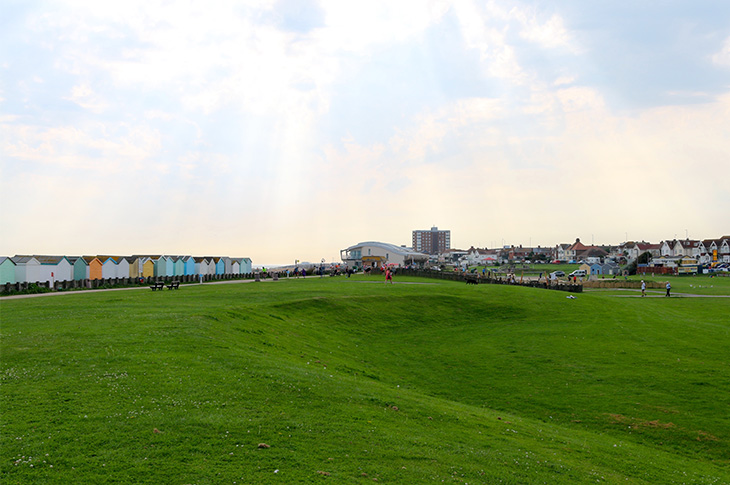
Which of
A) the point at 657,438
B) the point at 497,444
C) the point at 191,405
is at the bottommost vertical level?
the point at 657,438

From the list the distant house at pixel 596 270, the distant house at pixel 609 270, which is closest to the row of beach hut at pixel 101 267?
the distant house at pixel 596 270

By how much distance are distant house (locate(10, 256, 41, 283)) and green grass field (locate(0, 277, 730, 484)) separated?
60.7ft

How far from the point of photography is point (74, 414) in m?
12.0

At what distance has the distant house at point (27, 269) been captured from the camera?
46.0 metres

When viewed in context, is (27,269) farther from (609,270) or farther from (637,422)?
(609,270)

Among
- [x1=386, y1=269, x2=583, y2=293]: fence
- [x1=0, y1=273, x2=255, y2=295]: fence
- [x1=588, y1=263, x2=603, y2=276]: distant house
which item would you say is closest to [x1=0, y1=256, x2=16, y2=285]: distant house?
[x1=0, y1=273, x2=255, y2=295]: fence

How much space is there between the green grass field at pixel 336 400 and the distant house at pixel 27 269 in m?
18.5

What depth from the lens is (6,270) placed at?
1769 inches

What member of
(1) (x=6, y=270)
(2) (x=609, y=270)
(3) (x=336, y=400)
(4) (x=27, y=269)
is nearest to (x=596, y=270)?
(2) (x=609, y=270)

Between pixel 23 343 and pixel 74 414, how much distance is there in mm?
8447

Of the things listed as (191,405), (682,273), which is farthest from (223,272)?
(682,273)

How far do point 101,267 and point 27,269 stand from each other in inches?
445

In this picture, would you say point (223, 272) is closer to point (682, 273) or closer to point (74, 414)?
point (74, 414)

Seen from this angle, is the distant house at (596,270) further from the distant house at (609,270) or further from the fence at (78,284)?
the fence at (78,284)
